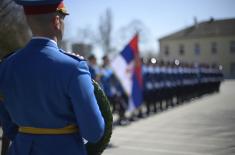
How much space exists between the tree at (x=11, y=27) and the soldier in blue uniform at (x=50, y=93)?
1826mm

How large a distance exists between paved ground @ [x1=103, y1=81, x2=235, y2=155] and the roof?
1965 inches

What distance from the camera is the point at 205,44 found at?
6172cm

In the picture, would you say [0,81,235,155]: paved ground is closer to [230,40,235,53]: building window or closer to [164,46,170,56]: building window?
[230,40,235,53]: building window

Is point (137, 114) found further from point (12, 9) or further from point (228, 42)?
point (228, 42)

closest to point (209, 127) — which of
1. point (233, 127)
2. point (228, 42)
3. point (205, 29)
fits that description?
point (233, 127)

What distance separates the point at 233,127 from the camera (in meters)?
10.3

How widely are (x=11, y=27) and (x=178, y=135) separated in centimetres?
593

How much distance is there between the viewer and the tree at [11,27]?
13.3 feet

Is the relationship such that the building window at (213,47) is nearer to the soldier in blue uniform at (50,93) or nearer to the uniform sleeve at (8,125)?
the uniform sleeve at (8,125)

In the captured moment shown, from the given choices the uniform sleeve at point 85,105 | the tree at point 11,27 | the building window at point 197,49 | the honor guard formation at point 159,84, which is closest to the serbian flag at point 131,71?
the honor guard formation at point 159,84

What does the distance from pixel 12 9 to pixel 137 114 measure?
30.8ft

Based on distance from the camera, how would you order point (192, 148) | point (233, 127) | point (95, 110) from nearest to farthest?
1. point (95, 110)
2. point (192, 148)
3. point (233, 127)

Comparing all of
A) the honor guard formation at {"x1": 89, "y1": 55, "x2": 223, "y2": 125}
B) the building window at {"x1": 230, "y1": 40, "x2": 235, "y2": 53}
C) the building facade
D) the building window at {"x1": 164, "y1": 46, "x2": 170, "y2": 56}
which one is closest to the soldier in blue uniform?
the honor guard formation at {"x1": 89, "y1": 55, "x2": 223, "y2": 125}

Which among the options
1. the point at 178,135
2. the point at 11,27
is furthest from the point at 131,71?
the point at 11,27
